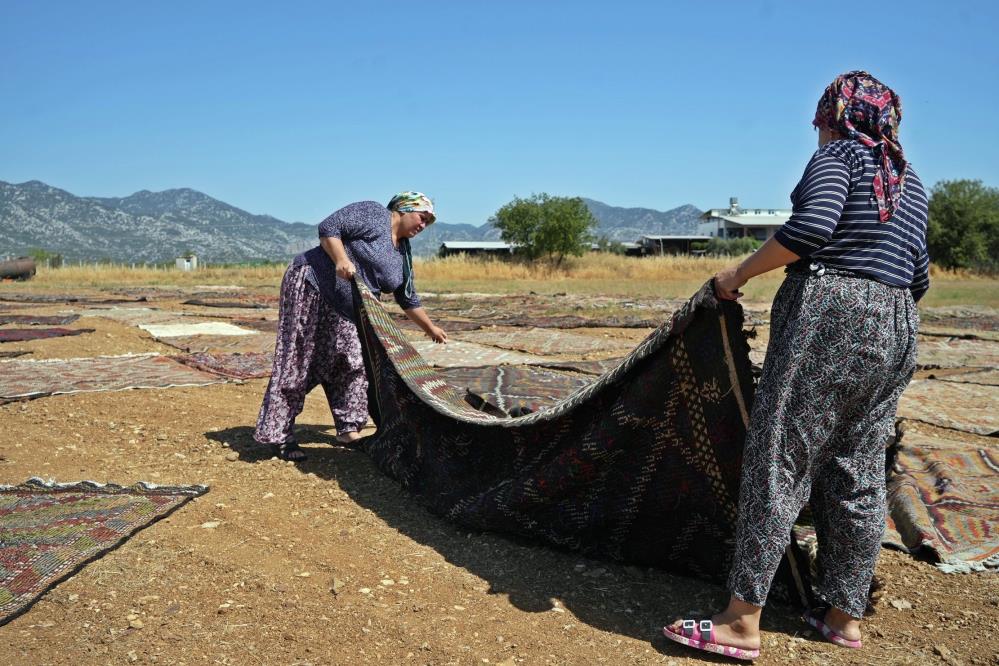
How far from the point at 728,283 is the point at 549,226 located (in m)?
45.5

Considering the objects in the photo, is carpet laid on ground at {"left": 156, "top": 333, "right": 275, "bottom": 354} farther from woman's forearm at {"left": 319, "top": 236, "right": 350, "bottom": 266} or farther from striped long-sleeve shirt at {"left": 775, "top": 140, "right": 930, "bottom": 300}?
striped long-sleeve shirt at {"left": 775, "top": 140, "right": 930, "bottom": 300}

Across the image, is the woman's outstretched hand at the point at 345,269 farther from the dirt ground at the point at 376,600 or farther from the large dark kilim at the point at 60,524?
the large dark kilim at the point at 60,524

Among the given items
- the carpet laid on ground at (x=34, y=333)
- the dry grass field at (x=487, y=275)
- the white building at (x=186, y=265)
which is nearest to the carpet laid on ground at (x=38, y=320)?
the carpet laid on ground at (x=34, y=333)

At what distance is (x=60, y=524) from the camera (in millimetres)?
3439

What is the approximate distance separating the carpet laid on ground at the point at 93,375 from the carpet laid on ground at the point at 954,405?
5.29 metres

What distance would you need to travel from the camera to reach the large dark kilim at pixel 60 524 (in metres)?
2.95

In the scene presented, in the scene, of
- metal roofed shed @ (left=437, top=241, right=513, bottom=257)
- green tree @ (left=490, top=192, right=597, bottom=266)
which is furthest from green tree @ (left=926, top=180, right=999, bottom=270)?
metal roofed shed @ (left=437, top=241, right=513, bottom=257)

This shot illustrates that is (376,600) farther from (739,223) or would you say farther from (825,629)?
(739,223)

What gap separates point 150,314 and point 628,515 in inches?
466

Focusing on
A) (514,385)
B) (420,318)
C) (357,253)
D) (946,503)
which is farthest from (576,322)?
(946,503)

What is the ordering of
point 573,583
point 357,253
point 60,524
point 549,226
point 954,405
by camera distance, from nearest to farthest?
point 573,583 < point 60,524 < point 357,253 < point 954,405 < point 549,226

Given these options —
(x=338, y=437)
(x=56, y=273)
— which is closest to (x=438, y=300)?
(x=338, y=437)

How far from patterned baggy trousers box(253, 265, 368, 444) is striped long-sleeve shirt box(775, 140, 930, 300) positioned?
2.79 meters

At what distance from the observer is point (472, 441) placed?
3637mm
